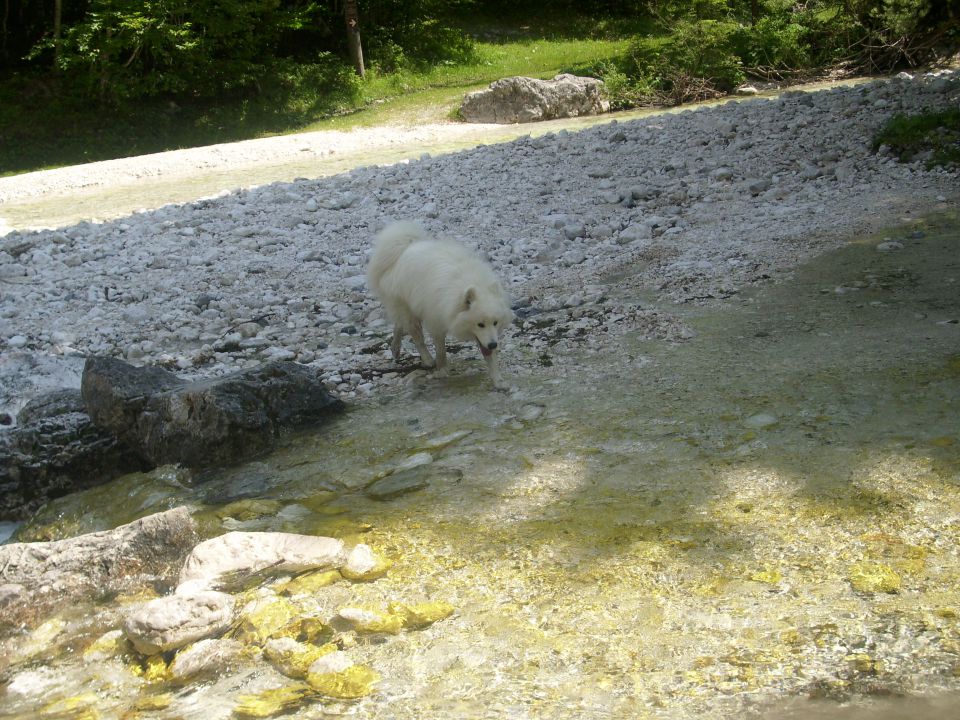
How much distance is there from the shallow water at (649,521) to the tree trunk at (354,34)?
889 inches

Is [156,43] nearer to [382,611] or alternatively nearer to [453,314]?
[453,314]

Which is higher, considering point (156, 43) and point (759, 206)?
point (156, 43)

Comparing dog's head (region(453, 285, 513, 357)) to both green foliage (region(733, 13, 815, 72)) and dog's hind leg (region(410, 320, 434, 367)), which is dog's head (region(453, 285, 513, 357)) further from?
green foliage (region(733, 13, 815, 72))

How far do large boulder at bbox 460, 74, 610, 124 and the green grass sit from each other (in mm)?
1287

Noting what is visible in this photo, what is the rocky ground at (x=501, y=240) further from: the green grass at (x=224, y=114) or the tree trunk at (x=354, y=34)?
the tree trunk at (x=354, y=34)

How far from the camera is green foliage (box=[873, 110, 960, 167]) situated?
11461mm

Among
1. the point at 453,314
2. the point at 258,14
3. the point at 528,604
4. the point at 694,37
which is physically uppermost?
the point at 258,14

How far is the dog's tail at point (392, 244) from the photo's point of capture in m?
7.17

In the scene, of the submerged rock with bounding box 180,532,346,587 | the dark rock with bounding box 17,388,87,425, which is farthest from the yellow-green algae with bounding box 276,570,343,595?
the dark rock with bounding box 17,388,87,425

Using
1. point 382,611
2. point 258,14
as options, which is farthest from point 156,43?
point 382,611

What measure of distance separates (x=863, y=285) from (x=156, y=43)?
21.6m

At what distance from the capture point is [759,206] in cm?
1073

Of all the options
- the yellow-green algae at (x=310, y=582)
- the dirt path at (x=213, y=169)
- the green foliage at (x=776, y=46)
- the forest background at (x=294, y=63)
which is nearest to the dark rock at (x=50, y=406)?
the yellow-green algae at (x=310, y=582)

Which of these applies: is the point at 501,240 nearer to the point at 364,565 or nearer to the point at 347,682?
the point at 364,565
